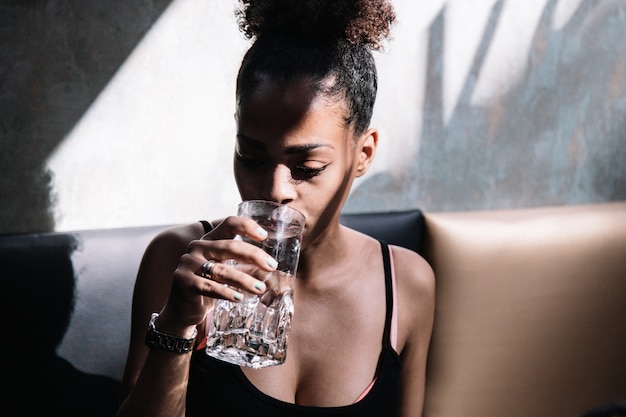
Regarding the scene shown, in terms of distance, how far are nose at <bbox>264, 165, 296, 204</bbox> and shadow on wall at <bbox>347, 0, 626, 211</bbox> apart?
0.92 metres

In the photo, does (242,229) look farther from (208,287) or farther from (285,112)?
(285,112)

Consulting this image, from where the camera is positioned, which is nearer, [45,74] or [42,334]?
[42,334]

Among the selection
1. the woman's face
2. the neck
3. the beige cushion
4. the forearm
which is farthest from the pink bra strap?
the forearm

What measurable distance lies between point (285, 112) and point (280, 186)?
0.45 feet

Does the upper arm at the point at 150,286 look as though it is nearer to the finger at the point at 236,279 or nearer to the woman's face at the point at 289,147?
the woman's face at the point at 289,147

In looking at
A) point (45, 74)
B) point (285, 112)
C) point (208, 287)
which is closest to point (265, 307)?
point (208, 287)

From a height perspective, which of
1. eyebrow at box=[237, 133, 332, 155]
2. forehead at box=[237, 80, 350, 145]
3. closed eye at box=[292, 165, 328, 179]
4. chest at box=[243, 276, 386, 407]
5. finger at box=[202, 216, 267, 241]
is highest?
forehead at box=[237, 80, 350, 145]

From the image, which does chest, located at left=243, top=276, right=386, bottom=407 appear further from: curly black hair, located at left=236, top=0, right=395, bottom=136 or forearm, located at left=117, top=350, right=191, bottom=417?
curly black hair, located at left=236, top=0, right=395, bottom=136

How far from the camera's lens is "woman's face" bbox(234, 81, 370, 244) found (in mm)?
1245

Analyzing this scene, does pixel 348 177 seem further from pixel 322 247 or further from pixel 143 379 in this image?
pixel 143 379

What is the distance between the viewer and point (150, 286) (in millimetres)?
1427

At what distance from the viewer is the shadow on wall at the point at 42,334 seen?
5.25ft

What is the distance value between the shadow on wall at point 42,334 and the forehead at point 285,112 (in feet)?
2.17

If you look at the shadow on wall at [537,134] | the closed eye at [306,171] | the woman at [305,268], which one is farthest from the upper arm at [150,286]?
the shadow on wall at [537,134]
